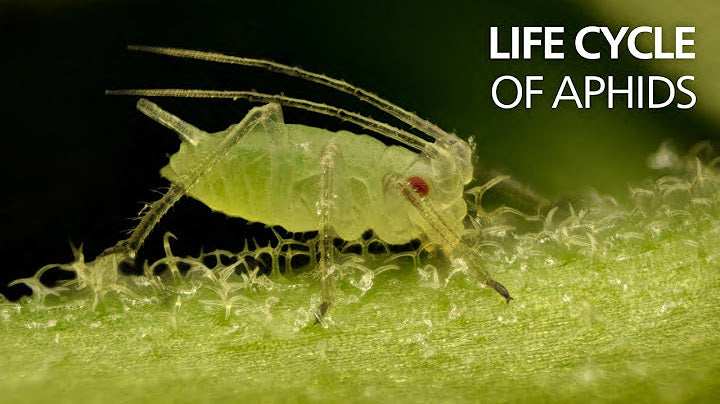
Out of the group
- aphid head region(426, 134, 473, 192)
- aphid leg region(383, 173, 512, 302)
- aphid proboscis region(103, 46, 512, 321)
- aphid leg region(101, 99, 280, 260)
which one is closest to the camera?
aphid leg region(383, 173, 512, 302)

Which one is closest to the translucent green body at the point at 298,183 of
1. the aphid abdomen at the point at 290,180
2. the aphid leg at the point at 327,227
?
the aphid abdomen at the point at 290,180

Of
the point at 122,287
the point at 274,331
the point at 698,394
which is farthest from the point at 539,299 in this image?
the point at 122,287

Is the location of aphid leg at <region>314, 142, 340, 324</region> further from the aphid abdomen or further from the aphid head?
the aphid head

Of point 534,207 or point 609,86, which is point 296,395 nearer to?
point 534,207

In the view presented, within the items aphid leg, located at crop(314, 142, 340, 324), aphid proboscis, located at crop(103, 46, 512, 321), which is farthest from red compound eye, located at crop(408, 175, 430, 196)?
aphid leg, located at crop(314, 142, 340, 324)

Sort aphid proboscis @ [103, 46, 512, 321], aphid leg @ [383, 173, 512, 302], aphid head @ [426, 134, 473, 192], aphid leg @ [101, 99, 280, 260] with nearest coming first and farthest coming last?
aphid leg @ [383, 173, 512, 302], aphid leg @ [101, 99, 280, 260], aphid proboscis @ [103, 46, 512, 321], aphid head @ [426, 134, 473, 192]

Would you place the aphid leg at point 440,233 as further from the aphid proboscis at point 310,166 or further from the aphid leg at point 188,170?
the aphid leg at point 188,170

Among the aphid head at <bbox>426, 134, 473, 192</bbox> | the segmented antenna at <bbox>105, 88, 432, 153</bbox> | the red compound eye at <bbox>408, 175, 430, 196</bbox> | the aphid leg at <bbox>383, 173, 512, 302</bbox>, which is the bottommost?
the aphid leg at <bbox>383, 173, 512, 302</bbox>

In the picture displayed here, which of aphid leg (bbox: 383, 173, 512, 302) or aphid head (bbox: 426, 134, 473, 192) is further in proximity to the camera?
aphid head (bbox: 426, 134, 473, 192)
